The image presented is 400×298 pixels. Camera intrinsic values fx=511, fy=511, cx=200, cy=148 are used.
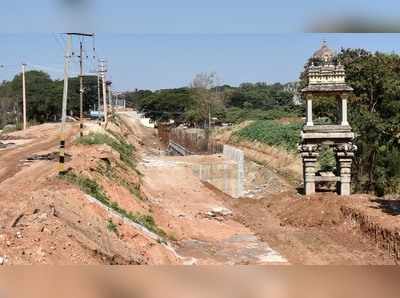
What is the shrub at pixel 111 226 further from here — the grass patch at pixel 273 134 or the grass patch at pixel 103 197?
the grass patch at pixel 273 134

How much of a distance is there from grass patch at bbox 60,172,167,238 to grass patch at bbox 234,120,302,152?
57.1ft

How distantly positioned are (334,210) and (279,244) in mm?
3257

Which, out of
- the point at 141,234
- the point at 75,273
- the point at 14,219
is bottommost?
the point at 141,234

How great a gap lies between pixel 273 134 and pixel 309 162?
16648 mm

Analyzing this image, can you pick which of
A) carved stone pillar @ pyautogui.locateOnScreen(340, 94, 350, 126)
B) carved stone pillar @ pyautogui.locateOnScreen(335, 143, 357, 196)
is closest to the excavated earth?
carved stone pillar @ pyautogui.locateOnScreen(335, 143, 357, 196)

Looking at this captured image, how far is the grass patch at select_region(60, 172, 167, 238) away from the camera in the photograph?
11.0 metres

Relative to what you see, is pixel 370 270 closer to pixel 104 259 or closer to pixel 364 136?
pixel 104 259

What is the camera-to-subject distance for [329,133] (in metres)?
16.1

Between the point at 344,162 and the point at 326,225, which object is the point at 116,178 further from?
the point at 344,162

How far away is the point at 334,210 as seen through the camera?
1496 cm

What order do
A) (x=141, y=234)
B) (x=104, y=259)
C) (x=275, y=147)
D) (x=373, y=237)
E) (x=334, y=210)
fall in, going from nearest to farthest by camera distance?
(x=104, y=259) < (x=141, y=234) < (x=373, y=237) < (x=334, y=210) < (x=275, y=147)

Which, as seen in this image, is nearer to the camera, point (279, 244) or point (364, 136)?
point (279, 244)

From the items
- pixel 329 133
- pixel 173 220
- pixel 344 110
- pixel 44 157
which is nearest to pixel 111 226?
pixel 173 220

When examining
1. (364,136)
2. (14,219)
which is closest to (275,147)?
(364,136)
